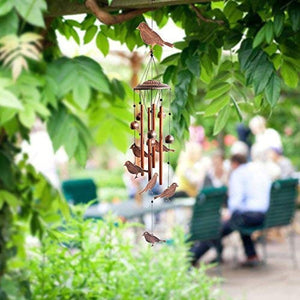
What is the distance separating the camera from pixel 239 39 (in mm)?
3002

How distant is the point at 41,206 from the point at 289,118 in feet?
28.4

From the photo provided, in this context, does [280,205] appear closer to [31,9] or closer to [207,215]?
[207,215]

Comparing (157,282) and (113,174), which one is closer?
(157,282)

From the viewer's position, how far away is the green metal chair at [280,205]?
809 centimetres

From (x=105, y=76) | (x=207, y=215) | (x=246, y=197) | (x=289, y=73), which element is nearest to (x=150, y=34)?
(x=105, y=76)

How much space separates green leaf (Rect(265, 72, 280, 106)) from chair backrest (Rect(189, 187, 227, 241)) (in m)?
4.72

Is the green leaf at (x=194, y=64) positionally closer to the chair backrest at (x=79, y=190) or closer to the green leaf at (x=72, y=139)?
the green leaf at (x=72, y=139)

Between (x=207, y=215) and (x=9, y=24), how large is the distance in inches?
219

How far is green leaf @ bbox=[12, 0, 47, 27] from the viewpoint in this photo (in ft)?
7.18

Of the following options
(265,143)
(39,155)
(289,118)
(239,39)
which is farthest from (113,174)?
(239,39)

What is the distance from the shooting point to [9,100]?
2.06m

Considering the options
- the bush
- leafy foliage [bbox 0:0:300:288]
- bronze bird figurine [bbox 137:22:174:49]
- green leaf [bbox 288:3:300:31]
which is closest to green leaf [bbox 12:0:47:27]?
leafy foliage [bbox 0:0:300:288]

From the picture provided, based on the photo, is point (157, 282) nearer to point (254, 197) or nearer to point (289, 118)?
point (254, 197)

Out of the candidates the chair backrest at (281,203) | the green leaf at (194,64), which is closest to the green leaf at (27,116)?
the green leaf at (194,64)
